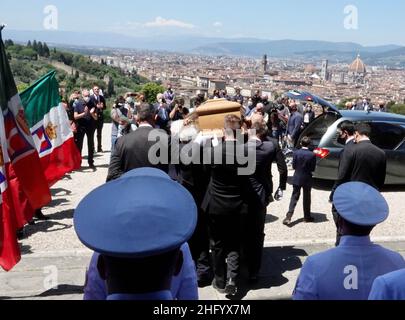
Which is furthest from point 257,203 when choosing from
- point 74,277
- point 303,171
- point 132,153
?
point 303,171

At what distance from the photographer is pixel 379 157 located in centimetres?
575

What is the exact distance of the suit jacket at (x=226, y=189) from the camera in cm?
515

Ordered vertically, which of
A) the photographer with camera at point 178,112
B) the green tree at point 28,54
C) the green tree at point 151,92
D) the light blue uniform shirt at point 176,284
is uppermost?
the green tree at point 28,54

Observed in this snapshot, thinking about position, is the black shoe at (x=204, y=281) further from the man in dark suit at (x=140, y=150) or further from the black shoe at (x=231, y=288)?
the man in dark suit at (x=140, y=150)

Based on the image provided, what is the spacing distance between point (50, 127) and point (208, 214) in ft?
10.9

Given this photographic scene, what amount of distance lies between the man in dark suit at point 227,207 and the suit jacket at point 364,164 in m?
1.39

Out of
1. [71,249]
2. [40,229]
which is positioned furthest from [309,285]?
[40,229]

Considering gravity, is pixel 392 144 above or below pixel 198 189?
below

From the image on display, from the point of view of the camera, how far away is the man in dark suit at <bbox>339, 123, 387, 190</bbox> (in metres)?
5.73

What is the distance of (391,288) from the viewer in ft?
6.29

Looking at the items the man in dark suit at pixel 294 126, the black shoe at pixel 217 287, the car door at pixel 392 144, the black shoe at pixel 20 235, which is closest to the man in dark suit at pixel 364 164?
the black shoe at pixel 217 287

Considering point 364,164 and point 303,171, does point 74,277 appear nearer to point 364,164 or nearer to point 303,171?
point 364,164
